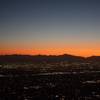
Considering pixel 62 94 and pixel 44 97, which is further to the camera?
pixel 62 94

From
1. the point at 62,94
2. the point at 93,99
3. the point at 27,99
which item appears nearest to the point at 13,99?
the point at 27,99

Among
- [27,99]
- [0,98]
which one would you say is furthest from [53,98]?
[0,98]

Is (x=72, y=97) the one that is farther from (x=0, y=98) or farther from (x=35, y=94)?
(x=0, y=98)

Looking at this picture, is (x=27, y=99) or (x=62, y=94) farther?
(x=62, y=94)

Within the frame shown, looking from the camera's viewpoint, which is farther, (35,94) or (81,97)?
(35,94)

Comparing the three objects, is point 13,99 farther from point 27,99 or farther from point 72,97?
point 72,97

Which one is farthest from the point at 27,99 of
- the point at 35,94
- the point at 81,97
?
the point at 81,97
